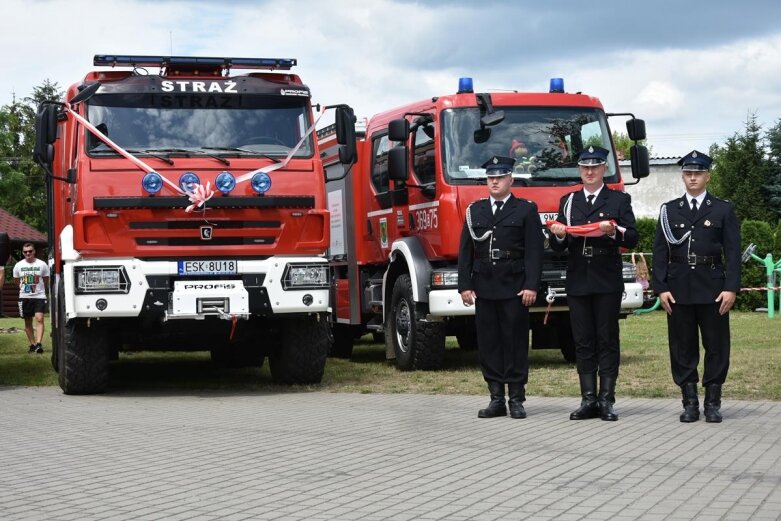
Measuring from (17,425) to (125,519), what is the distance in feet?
14.0

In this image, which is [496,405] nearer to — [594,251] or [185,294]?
[594,251]

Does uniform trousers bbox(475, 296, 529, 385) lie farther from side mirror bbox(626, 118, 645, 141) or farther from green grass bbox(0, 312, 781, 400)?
side mirror bbox(626, 118, 645, 141)

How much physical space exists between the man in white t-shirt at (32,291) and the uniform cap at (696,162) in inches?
533

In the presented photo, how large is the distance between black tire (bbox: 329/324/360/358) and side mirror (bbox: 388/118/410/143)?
4226 millimetres

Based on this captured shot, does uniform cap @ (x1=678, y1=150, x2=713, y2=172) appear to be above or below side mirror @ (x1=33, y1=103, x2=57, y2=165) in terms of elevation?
below

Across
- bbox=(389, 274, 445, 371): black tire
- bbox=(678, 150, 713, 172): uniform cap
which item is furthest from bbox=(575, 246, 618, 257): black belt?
bbox=(389, 274, 445, 371): black tire

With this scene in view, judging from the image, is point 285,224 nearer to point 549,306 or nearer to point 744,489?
point 549,306

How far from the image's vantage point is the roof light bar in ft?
40.8

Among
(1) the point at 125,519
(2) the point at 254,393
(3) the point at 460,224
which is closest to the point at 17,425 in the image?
(2) the point at 254,393

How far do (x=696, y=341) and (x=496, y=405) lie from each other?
1.62 meters

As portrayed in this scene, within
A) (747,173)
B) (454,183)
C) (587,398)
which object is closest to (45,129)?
(454,183)

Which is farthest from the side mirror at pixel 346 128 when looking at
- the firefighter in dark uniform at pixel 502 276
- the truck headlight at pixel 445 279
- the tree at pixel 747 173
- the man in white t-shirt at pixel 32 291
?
the tree at pixel 747 173

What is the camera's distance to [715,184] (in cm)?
6406

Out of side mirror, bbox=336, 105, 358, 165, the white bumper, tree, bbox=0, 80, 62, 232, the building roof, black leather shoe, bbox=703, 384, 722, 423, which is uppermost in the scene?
tree, bbox=0, 80, 62, 232
